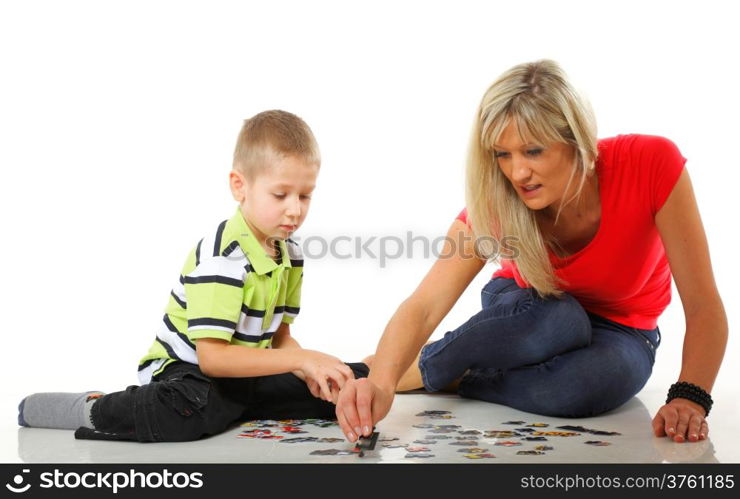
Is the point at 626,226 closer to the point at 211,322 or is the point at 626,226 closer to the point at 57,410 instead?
the point at 211,322

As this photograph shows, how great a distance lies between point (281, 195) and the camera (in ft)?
8.70

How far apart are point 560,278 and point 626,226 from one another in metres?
0.29

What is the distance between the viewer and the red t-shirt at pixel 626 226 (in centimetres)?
275

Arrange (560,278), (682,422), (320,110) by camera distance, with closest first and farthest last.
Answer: (682,422) < (560,278) < (320,110)

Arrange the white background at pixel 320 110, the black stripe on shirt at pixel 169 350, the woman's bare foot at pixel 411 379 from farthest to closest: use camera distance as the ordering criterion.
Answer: the white background at pixel 320 110
the woman's bare foot at pixel 411 379
the black stripe on shirt at pixel 169 350

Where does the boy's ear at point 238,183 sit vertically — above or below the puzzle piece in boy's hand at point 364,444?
above

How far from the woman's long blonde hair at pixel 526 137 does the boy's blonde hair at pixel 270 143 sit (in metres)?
0.50

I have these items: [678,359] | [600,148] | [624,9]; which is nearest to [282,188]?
[600,148]

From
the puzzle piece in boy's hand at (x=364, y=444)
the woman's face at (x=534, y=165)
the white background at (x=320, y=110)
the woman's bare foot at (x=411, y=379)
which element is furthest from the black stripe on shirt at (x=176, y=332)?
the white background at (x=320, y=110)

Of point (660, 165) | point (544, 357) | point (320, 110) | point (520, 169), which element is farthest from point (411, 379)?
point (320, 110)

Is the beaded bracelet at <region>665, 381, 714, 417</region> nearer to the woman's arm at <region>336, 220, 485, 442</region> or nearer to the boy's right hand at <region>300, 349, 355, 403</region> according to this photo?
the woman's arm at <region>336, 220, 485, 442</region>

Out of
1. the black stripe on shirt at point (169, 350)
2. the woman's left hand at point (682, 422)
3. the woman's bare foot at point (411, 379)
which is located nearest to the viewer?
the woman's left hand at point (682, 422)

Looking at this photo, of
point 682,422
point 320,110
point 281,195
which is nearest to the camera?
point 682,422

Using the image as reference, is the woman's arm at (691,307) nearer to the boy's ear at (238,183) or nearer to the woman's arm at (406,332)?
the woman's arm at (406,332)
